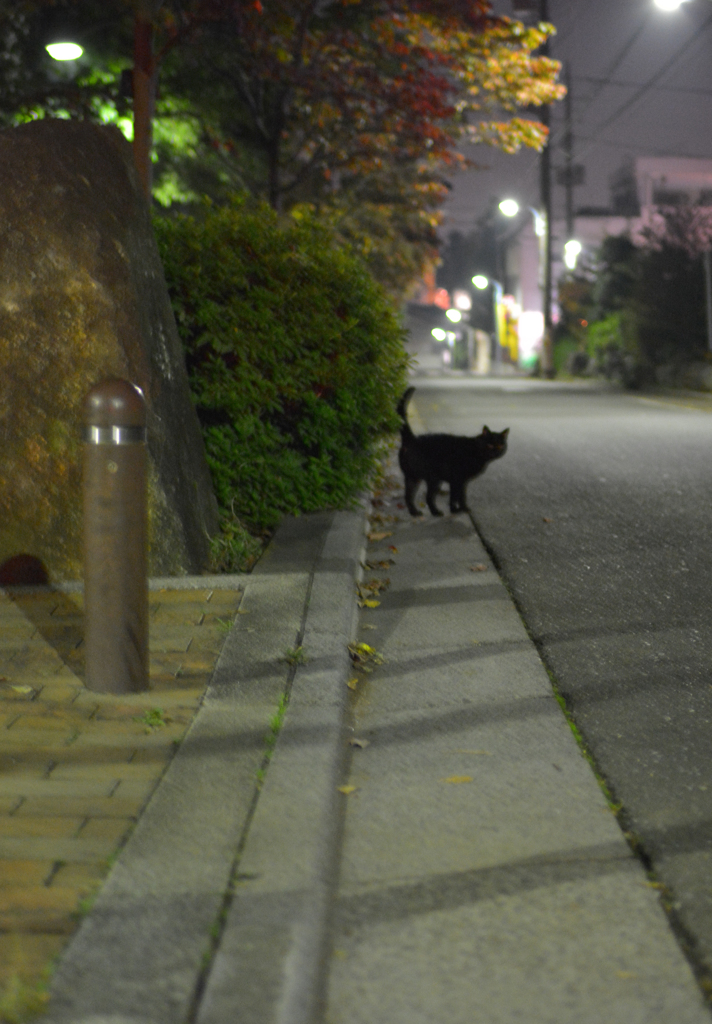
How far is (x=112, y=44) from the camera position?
17.2 meters

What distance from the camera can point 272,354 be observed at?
6.94 m

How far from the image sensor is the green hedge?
6.89m

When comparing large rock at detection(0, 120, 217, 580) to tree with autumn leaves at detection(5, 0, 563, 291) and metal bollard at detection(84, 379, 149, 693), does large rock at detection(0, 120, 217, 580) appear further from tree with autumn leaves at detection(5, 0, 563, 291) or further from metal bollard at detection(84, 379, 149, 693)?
tree with autumn leaves at detection(5, 0, 563, 291)

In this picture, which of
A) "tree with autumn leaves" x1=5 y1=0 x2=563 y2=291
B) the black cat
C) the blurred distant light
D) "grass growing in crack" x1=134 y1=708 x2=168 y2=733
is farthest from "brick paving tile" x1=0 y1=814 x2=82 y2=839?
the blurred distant light

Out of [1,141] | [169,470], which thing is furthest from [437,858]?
[1,141]

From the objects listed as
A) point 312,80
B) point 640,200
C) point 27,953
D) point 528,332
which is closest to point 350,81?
point 312,80

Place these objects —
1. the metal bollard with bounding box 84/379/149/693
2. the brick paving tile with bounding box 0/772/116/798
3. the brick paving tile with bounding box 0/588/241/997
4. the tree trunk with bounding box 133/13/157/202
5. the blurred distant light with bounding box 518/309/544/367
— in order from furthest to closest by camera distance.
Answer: the blurred distant light with bounding box 518/309/544/367
the tree trunk with bounding box 133/13/157/202
the metal bollard with bounding box 84/379/149/693
the brick paving tile with bounding box 0/772/116/798
the brick paving tile with bounding box 0/588/241/997

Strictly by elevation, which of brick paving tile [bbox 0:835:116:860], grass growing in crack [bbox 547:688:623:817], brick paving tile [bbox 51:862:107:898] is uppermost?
brick paving tile [bbox 0:835:116:860]

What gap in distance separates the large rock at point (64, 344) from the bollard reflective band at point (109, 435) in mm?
1343

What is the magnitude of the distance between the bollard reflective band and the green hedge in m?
2.71

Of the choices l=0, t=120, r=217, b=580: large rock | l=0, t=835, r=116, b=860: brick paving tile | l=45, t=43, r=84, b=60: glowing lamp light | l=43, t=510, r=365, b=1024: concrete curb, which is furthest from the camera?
l=45, t=43, r=84, b=60: glowing lamp light

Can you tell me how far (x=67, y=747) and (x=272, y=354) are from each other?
3786 mm

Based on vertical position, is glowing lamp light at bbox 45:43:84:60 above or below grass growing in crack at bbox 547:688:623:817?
above

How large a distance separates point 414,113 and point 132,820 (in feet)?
57.6
